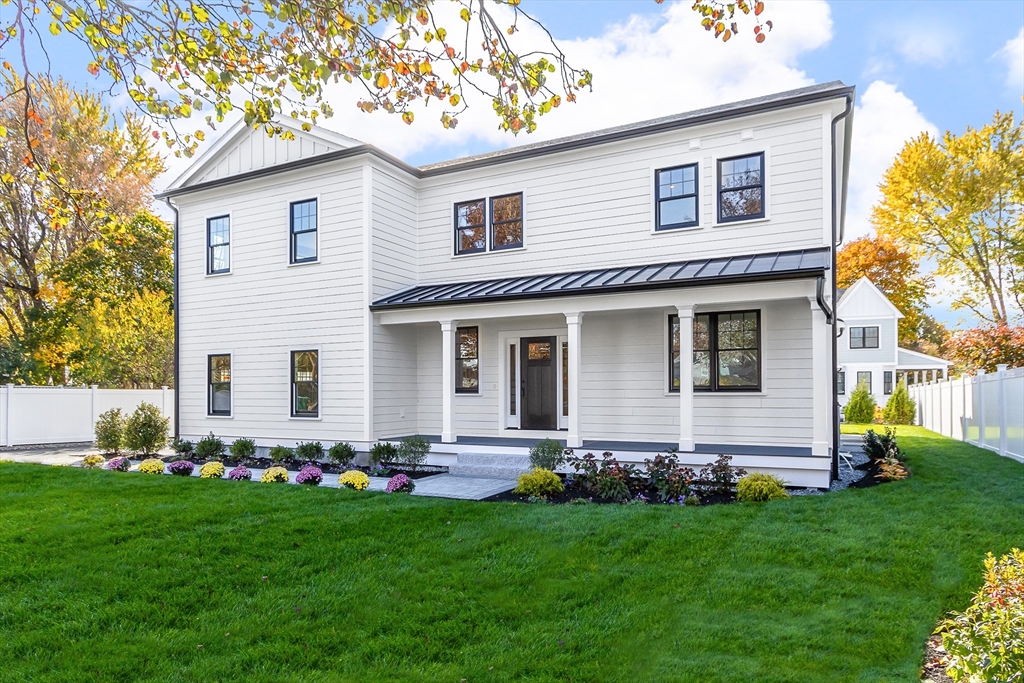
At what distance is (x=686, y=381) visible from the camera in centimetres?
1005

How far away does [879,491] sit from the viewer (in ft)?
28.8

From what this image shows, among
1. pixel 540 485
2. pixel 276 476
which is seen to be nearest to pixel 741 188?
pixel 540 485

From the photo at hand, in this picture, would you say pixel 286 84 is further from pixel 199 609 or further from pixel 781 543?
pixel 781 543

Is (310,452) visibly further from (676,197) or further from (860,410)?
(860,410)

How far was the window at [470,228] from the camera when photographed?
13461 mm

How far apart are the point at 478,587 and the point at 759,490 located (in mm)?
4619

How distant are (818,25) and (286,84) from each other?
17.3 feet

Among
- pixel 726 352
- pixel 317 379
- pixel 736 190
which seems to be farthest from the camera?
pixel 317 379

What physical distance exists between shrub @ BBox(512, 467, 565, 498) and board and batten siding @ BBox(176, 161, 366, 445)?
4.75 metres

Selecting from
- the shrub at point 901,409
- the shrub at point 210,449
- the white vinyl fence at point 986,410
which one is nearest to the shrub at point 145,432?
the shrub at point 210,449

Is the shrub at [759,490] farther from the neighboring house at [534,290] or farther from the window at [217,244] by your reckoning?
the window at [217,244]

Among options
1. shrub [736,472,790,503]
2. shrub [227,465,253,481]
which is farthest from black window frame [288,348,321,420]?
shrub [736,472,790,503]

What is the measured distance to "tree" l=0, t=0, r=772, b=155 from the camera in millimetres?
4895

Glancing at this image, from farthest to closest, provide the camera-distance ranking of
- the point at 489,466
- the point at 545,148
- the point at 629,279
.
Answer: the point at 545,148 < the point at 489,466 < the point at 629,279
